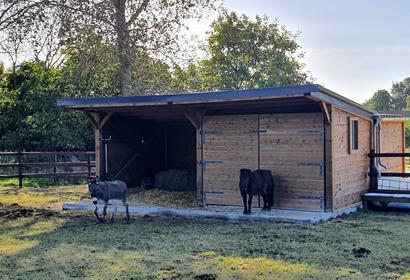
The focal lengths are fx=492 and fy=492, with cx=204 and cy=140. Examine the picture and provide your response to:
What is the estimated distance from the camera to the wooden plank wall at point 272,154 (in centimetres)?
837

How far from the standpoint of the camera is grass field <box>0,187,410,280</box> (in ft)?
16.2

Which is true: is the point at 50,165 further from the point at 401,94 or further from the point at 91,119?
the point at 401,94

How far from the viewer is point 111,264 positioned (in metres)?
5.31

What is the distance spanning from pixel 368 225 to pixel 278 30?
20.9 m

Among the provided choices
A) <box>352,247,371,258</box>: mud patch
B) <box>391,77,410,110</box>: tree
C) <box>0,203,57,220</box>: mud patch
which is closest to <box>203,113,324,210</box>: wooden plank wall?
<box>352,247,371,258</box>: mud patch

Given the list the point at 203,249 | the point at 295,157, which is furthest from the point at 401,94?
the point at 203,249

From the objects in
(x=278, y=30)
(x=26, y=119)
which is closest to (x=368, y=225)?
(x=26, y=119)

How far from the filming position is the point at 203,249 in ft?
19.5

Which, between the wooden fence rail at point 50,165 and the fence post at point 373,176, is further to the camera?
the wooden fence rail at point 50,165

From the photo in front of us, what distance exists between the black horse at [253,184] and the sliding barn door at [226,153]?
1.93 feet

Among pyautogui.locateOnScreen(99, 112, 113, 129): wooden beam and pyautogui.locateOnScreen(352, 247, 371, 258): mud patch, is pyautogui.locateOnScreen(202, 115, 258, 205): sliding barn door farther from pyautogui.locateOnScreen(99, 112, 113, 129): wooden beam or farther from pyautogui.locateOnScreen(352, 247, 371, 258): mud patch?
pyautogui.locateOnScreen(352, 247, 371, 258): mud patch

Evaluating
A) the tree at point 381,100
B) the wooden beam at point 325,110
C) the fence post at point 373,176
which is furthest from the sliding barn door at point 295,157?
the tree at point 381,100

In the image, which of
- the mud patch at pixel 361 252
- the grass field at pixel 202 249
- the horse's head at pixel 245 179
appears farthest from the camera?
the horse's head at pixel 245 179

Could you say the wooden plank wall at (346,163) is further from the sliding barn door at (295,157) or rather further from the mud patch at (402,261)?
the mud patch at (402,261)
